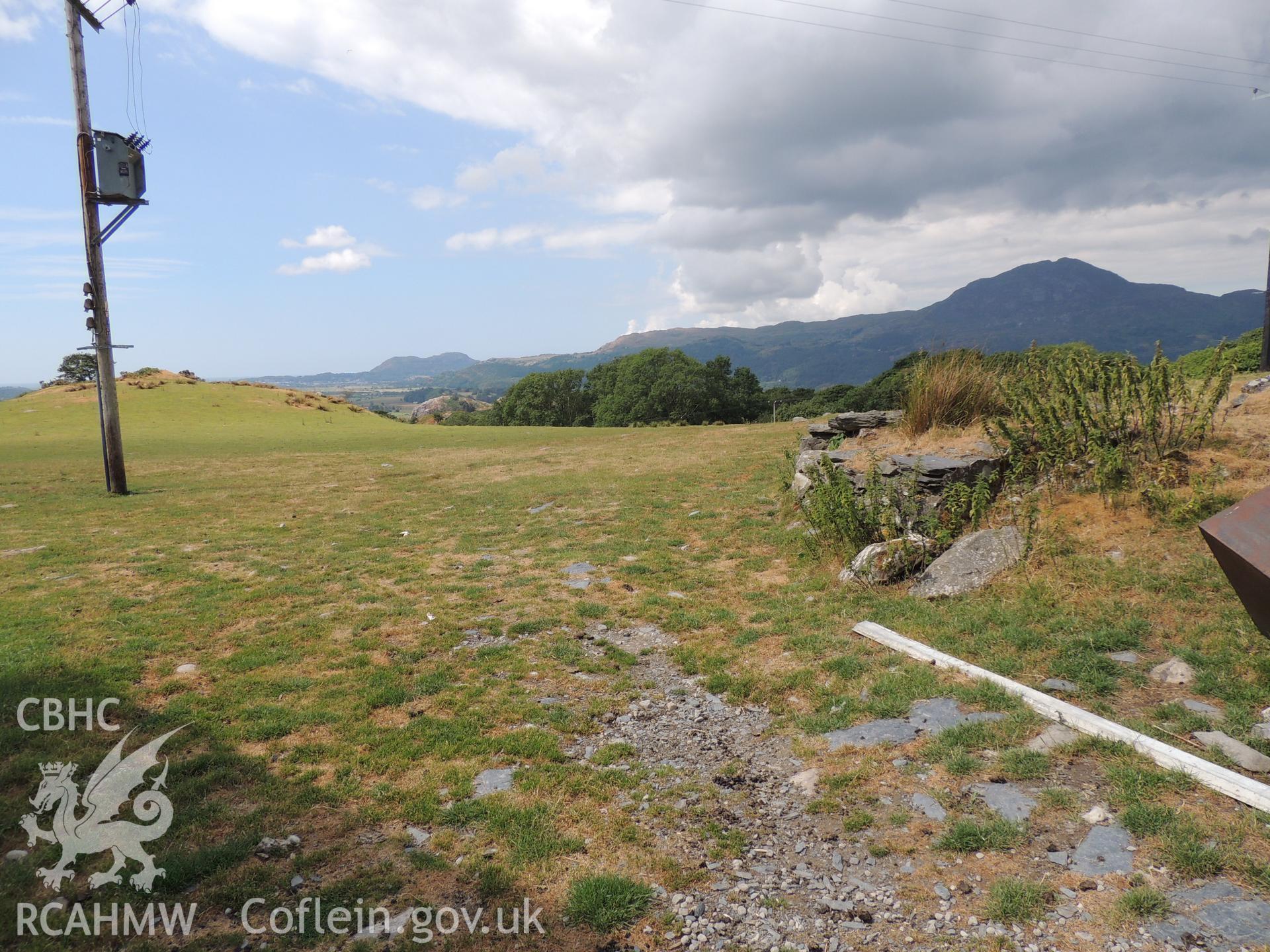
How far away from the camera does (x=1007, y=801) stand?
4.00m

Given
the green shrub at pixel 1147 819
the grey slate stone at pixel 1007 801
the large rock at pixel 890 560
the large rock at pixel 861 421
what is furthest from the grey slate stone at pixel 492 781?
the large rock at pixel 861 421

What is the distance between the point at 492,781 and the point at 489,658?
2184 mm

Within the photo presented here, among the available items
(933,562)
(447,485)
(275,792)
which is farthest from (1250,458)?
(447,485)

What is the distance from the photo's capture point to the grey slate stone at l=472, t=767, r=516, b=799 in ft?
14.5

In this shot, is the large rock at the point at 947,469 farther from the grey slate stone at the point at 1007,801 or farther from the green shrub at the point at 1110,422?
the grey slate stone at the point at 1007,801

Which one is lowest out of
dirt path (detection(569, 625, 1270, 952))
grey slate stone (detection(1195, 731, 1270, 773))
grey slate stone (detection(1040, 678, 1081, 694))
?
dirt path (detection(569, 625, 1270, 952))

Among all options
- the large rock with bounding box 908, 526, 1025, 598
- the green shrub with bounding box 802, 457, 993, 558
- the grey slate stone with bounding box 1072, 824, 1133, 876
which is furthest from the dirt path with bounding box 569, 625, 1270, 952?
the green shrub with bounding box 802, 457, 993, 558

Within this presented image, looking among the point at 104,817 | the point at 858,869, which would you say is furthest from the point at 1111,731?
the point at 104,817

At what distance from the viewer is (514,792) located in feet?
14.4

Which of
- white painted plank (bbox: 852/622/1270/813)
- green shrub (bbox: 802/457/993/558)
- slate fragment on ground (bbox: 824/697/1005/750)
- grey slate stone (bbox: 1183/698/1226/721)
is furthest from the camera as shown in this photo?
green shrub (bbox: 802/457/993/558)

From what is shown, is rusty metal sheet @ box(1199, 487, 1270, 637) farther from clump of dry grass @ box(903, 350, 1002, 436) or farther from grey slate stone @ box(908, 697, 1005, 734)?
clump of dry grass @ box(903, 350, 1002, 436)

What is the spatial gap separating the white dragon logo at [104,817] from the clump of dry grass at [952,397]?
422 inches

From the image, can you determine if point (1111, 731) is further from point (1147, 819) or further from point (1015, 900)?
point (1015, 900)

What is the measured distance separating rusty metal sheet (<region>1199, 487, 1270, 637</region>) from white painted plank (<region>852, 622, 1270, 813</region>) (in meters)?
0.97
